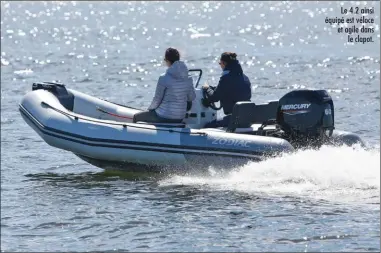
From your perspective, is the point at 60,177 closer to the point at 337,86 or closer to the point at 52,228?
the point at 52,228

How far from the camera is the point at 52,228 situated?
10711mm

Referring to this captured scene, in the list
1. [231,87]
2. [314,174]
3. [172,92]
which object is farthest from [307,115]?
[172,92]

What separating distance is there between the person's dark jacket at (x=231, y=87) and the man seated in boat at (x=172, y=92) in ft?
1.15

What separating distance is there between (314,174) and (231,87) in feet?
5.49

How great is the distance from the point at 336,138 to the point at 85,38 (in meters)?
28.1

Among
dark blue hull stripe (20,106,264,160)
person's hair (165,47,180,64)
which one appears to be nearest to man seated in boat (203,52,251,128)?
person's hair (165,47,180,64)

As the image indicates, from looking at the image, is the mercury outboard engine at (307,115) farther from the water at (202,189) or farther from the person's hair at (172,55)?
the person's hair at (172,55)

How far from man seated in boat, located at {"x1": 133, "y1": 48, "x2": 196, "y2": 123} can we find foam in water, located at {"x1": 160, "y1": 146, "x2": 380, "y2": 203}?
121 cm

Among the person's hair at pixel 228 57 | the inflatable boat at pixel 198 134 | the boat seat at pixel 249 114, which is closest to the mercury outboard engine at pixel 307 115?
the inflatable boat at pixel 198 134

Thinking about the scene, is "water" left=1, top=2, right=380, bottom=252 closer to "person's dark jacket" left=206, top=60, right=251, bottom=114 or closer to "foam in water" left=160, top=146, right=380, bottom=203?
"foam in water" left=160, top=146, right=380, bottom=203

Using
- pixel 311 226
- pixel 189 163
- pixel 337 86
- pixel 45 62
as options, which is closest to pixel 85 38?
pixel 45 62

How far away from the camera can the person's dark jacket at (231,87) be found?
13.0 m

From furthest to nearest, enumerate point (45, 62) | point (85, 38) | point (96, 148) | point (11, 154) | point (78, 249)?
point (85, 38), point (45, 62), point (11, 154), point (96, 148), point (78, 249)

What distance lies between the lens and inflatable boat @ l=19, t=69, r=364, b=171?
1222 centimetres
